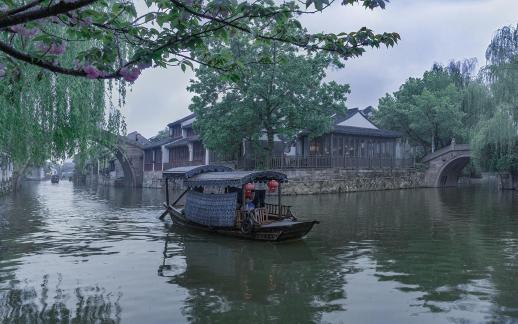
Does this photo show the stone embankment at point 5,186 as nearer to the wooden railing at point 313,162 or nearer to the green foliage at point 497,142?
the wooden railing at point 313,162

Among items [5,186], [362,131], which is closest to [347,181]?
[362,131]

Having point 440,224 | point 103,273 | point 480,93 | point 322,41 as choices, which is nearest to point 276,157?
point 480,93

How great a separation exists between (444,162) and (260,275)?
3587cm

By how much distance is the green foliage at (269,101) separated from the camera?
29016mm

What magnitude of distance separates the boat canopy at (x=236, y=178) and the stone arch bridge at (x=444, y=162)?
99.7 ft

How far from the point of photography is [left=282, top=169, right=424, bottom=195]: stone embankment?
33.4 m

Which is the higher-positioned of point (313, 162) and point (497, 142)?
point (497, 142)

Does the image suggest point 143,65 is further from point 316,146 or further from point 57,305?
point 316,146

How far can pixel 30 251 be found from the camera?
441 inches

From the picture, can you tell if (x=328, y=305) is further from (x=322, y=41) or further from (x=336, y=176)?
(x=336, y=176)

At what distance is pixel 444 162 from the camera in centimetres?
4078

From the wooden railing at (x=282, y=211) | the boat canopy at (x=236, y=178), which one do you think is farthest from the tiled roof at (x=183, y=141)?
the wooden railing at (x=282, y=211)

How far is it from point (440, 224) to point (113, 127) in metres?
11.5

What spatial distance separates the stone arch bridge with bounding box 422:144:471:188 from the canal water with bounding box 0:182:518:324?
25264 mm
